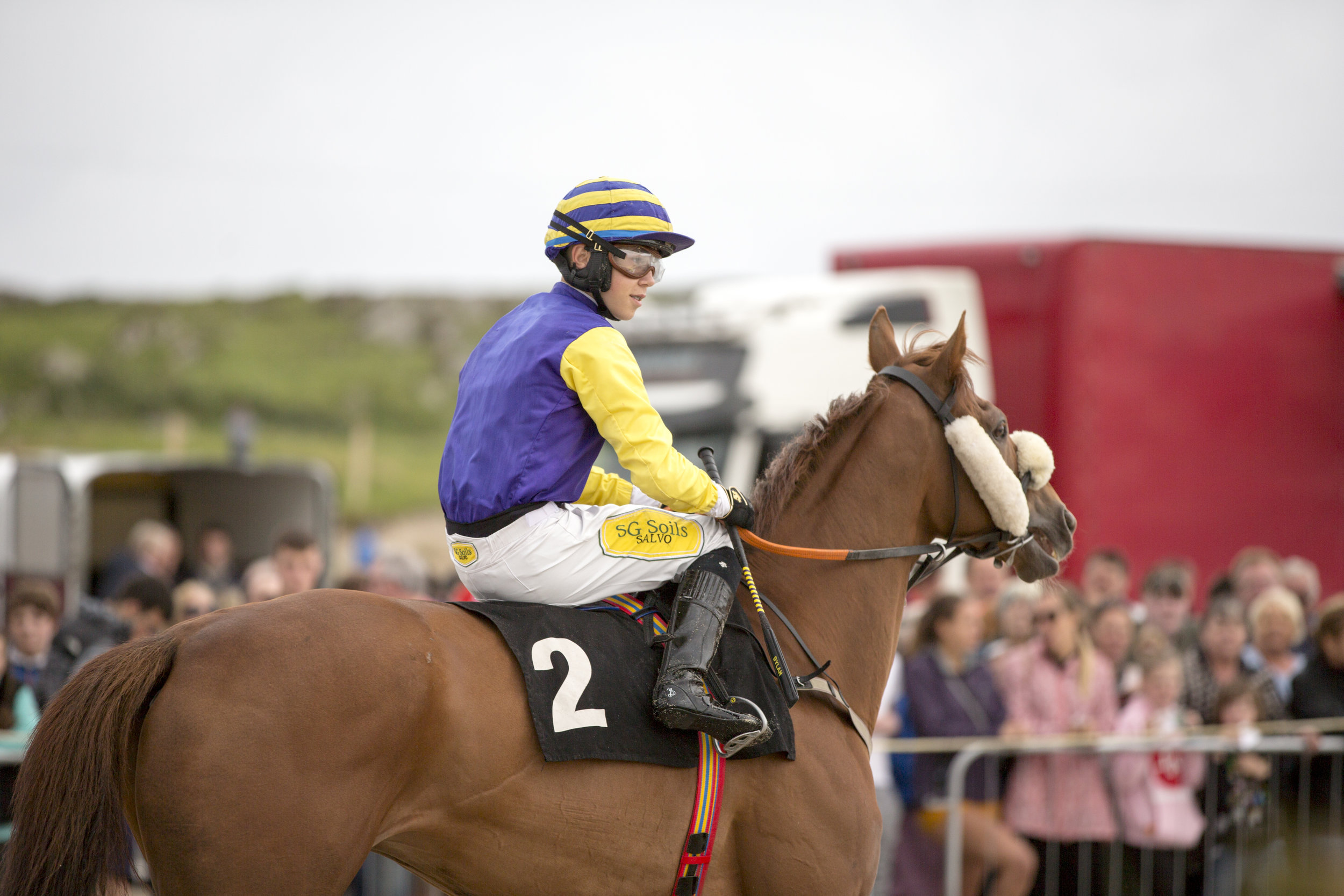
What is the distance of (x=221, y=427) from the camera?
30219 mm

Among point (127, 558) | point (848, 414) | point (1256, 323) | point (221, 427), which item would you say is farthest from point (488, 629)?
point (221, 427)

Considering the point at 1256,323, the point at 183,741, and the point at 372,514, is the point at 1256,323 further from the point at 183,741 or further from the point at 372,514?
the point at 372,514

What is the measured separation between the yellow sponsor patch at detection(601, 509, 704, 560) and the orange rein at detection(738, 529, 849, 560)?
229 millimetres

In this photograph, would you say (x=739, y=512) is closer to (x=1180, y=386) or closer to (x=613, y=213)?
(x=613, y=213)

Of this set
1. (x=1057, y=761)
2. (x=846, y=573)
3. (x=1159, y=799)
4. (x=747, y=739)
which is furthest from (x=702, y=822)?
(x=1159, y=799)

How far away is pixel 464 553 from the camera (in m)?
3.59

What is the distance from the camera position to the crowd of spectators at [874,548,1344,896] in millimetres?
6629

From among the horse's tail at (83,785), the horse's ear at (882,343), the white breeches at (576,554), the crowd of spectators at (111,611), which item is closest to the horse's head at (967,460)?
the horse's ear at (882,343)

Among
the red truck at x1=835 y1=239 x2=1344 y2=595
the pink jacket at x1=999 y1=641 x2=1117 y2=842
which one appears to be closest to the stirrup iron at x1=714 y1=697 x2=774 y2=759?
the pink jacket at x1=999 y1=641 x2=1117 y2=842

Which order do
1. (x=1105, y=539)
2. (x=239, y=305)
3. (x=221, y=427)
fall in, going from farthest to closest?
1. (x=239, y=305)
2. (x=221, y=427)
3. (x=1105, y=539)

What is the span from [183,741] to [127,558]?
26.8 feet

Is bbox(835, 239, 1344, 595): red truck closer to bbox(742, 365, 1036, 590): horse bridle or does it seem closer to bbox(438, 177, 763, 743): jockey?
bbox(742, 365, 1036, 590): horse bridle

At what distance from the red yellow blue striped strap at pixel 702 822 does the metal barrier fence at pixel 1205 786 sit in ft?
10.6

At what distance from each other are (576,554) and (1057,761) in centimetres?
424
